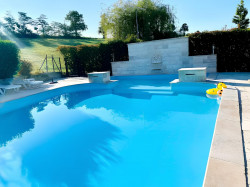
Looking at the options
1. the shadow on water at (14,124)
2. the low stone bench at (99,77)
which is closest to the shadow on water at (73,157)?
the shadow on water at (14,124)

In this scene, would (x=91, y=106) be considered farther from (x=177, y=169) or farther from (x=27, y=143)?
(x=177, y=169)

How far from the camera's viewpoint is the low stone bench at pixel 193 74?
295 inches

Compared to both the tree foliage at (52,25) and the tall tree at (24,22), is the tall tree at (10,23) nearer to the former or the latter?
the tree foliage at (52,25)

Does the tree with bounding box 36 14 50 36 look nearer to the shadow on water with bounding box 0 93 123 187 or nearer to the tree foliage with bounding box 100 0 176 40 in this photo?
the tree foliage with bounding box 100 0 176 40

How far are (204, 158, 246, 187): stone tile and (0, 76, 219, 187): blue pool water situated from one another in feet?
1.63

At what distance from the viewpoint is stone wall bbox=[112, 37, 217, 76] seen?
10.4 m

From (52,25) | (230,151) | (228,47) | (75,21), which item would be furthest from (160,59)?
(52,25)

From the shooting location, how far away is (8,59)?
952 cm

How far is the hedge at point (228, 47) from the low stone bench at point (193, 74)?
3489mm

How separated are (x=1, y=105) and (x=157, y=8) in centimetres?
1631

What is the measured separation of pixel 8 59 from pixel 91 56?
6119 mm

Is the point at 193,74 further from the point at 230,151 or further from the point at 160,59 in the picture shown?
the point at 230,151

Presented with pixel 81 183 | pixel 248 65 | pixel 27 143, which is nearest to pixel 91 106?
pixel 27 143

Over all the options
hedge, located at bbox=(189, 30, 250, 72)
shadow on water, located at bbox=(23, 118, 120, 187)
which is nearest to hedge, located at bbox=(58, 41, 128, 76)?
hedge, located at bbox=(189, 30, 250, 72)
